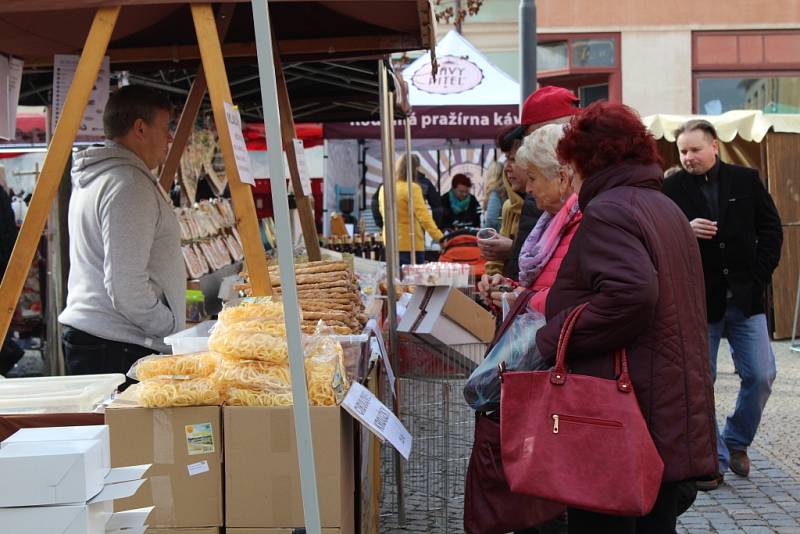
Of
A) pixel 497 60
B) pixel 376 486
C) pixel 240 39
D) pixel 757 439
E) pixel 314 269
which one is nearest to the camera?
pixel 314 269

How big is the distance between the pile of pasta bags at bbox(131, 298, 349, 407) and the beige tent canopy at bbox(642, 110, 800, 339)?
8.91 metres

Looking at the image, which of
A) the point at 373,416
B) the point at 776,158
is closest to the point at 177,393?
the point at 373,416

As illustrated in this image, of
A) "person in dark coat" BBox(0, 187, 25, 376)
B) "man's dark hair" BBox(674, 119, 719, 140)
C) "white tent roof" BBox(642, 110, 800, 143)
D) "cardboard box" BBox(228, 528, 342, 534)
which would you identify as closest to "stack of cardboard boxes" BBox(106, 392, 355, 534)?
"cardboard box" BBox(228, 528, 342, 534)

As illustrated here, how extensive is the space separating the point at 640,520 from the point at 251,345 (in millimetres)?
1467

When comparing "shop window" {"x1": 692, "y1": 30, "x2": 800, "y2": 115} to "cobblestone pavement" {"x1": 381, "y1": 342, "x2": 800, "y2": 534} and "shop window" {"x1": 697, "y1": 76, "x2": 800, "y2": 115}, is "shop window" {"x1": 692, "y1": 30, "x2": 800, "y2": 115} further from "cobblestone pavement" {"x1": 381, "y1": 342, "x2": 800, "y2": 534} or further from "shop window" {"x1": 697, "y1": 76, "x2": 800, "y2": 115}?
"cobblestone pavement" {"x1": 381, "y1": 342, "x2": 800, "y2": 534}

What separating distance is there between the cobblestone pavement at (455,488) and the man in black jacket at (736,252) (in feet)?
0.84

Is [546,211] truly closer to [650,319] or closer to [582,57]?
[650,319]

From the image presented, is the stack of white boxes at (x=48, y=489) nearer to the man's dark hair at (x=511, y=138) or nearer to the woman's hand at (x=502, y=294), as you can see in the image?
the woman's hand at (x=502, y=294)

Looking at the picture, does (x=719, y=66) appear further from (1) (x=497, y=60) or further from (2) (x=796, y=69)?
(1) (x=497, y=60)

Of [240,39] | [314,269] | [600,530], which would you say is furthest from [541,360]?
[240,39]

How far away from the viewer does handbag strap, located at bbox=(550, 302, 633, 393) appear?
3.02 m

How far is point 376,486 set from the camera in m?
4.55

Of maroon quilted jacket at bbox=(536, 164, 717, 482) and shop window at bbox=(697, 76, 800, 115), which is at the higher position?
shop window at bbox=(697, 76, 800, 115)

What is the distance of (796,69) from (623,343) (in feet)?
57.2
